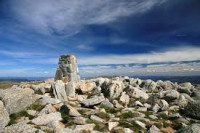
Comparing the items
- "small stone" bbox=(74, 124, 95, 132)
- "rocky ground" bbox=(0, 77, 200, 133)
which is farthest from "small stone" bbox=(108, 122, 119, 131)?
"small stone" bbox=(74, 124, 95, 132)

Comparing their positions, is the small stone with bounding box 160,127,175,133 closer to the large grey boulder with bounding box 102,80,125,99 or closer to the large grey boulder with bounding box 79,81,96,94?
the large grey boulder with bounding box 102,80,125,99

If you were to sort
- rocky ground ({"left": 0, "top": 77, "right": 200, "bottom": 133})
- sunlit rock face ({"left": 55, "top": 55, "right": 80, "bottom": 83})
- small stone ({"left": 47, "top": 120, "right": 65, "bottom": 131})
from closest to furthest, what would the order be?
small stone ({"left": 47, "top": 120, "right": 65, "bottom": 131}) → rocky ground ({"left": 0, "top": 77, "right": 200, "bottom": 133}) → sunlit rock face ({"left": 55, "top": 55, "right": 80, "bottom": 83})

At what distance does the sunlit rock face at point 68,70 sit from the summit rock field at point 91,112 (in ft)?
23.0

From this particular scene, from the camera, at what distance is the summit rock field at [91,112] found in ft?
72.8

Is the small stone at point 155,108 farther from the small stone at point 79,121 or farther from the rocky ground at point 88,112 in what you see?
the small stone at point 79,121

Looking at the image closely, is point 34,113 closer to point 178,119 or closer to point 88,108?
point 88,108

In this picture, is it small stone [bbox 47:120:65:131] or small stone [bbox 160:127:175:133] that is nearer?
small stone [bbox 47:120:65:131]

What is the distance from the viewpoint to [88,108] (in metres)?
30.4

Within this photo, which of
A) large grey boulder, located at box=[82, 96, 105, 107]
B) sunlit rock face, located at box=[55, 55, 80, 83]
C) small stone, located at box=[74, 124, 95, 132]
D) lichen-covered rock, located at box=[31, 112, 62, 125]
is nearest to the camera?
small stone, located at box=[74, 124, 95, 132]

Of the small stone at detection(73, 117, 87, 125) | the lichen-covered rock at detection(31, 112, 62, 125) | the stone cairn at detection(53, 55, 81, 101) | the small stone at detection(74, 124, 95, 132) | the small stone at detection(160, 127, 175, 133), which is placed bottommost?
the small stone at detection(160, 127, 175, 133)

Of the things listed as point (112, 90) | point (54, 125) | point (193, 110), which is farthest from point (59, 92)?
point (193, 110)

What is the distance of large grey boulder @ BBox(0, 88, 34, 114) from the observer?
24906 millimetres

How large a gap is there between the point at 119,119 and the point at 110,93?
11479mm

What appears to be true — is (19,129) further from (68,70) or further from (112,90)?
(68,70)
